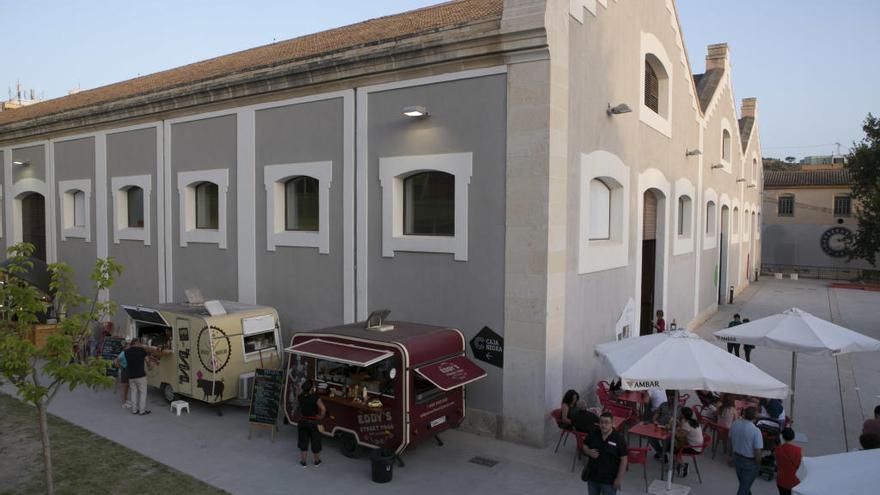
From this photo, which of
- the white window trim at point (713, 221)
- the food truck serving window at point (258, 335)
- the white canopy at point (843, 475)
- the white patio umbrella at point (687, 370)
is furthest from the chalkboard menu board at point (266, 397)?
the white window trim at point (713, 221)

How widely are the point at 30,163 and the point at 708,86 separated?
26.1 meters

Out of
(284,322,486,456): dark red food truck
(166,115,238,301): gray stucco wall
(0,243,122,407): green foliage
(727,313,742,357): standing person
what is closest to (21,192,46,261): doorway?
(166,115,238,301): gray stucco wall

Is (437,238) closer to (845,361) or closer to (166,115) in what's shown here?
(166,115)

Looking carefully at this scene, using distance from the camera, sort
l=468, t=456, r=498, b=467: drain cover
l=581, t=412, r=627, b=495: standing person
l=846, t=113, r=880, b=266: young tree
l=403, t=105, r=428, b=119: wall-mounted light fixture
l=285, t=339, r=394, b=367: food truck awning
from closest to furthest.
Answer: l=581, t=412, r=627, b=495: standing person, l=285, t=339, r=394, b=367: food truck awning, l=468, t=456, r=498, b=467: drain cover, l=403, t=105, r=428, b=119: wall-mounted light fixture, l=846, t=113, r=880, b=266: young tree

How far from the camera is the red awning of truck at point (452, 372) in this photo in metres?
9.42

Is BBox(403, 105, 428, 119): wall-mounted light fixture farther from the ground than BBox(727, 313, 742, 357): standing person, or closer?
farther from the ground

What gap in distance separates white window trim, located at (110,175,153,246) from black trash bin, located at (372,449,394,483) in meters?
11.5

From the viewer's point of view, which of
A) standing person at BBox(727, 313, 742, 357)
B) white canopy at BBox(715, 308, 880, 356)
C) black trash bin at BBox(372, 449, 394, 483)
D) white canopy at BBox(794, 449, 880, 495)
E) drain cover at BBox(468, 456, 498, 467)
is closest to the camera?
white canopy at BBox(794, 449, 880, 495)

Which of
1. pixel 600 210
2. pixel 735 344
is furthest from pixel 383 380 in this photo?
pixel 735 344

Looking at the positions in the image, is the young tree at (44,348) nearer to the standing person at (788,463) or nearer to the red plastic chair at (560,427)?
the red plastic chair at (560,427)

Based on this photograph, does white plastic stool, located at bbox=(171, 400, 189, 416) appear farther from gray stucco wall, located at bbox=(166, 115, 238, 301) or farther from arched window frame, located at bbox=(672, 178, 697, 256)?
arched window frame, located at bbox=(672, 178, 697, 256)

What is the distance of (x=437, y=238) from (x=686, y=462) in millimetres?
5692

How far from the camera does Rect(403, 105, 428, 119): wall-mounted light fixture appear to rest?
1133 cm

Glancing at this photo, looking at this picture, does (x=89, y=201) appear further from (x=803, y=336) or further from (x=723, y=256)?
(x=723, y=256)
